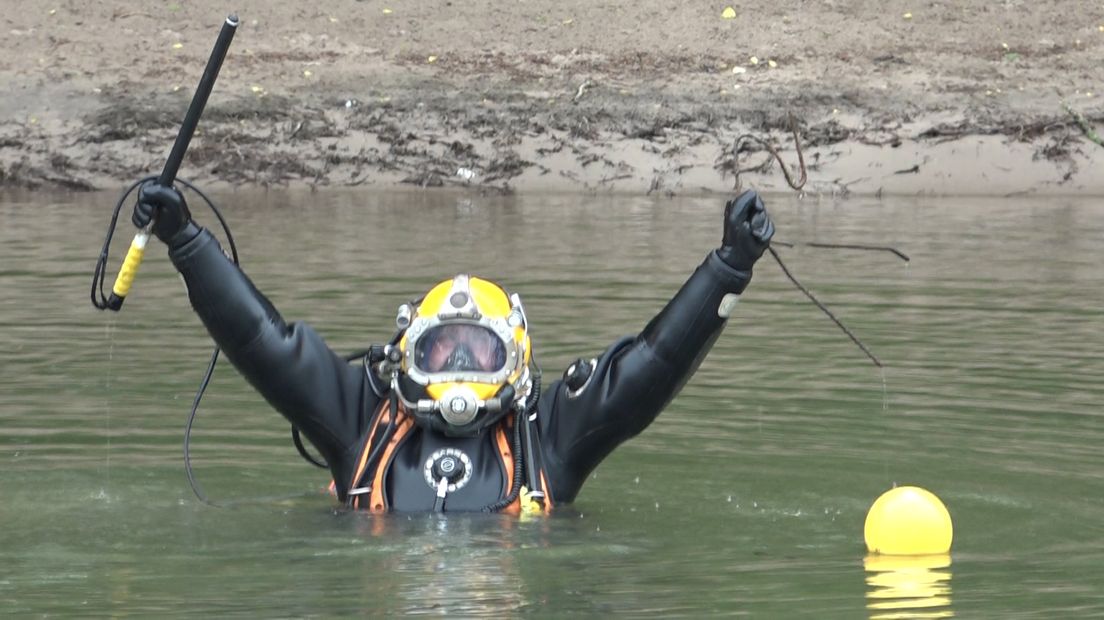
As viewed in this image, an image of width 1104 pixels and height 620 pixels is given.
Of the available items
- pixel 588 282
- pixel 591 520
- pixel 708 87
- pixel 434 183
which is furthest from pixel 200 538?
pixel 708 87

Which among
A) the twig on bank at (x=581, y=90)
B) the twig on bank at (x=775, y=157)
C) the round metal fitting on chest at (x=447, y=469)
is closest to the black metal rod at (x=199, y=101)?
the round metal fitting on chest at (x=447, y=469)

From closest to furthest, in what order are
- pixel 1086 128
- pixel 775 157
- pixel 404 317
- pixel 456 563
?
pixel 456 563 → pixel 404 317 → pixel 775 157 → pixel 1086 128

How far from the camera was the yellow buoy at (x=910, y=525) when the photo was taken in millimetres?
6488

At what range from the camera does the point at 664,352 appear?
20.5ft

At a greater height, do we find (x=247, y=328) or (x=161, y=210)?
(x=161, y=210)

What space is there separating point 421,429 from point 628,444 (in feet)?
8.12

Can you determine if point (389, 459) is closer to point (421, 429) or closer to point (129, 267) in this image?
point (421, 429)

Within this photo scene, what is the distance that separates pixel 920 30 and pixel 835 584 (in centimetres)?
1698

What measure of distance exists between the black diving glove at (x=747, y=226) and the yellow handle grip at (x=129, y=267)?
182cm

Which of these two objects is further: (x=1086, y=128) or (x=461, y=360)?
(x=1086, y=128)

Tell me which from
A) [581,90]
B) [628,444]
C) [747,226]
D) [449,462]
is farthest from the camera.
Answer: [581,90]

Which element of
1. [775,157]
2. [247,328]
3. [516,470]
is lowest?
[516,470]

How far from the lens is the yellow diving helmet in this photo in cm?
622

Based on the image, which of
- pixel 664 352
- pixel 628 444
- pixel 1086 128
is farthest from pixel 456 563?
pixel 1086 128
